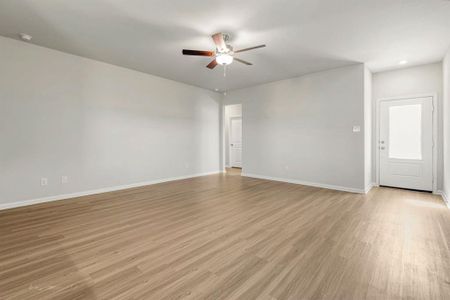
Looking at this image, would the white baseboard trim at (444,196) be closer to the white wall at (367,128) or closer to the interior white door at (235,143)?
the white wall at (367,128)

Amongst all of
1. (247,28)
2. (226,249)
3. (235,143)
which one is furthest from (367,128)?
(235,143)

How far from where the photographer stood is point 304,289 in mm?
1637

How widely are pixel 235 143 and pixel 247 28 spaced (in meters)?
6.13

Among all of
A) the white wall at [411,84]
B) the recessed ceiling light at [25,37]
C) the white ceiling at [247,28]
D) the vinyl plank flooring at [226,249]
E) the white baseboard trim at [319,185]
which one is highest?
the recessed ceiling light at [25,37]

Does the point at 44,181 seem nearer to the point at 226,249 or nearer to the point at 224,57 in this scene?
the point at 226,249

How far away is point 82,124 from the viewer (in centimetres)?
436

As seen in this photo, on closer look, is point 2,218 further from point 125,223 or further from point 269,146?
point 269,146

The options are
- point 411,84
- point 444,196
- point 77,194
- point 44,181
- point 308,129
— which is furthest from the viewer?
point 308,129

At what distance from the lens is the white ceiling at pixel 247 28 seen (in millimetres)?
2623

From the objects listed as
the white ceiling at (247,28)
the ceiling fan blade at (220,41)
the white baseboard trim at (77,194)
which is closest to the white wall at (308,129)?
the white ceiling at (247,28)

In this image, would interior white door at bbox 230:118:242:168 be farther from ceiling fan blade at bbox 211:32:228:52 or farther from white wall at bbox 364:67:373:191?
ceiling fan blade at bbox 211:32:228:52

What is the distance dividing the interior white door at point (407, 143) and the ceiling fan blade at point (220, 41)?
4429mm

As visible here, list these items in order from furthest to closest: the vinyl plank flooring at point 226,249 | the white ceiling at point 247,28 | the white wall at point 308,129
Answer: the white wall at point 308,129 < the white ceiling at point 247,28 < the vinyl plank flooring at point 226,249

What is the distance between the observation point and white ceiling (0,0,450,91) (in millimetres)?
2623
